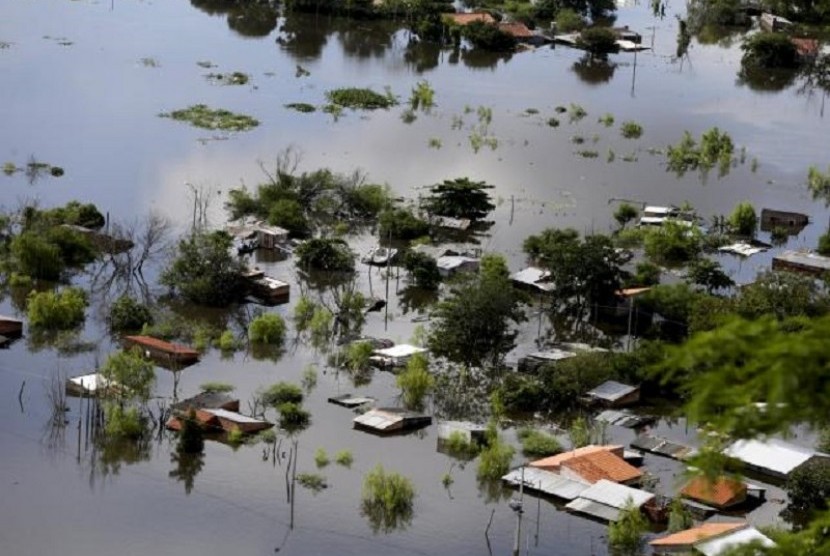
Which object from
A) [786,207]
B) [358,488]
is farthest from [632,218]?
[358,488]

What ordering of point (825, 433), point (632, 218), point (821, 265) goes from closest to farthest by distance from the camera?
1. point (825, 433)
2. point (821, 265)
3. point (632, 218)

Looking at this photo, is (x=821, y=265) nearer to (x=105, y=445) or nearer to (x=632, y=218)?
(x=632, y=218)

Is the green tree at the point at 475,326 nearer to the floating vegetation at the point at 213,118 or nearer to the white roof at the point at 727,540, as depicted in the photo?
the white roof at the point at 727,540

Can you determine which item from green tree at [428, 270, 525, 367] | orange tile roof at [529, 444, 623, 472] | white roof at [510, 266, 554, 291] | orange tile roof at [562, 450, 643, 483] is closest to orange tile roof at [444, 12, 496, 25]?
white roof at [510, 266, 554, 291]

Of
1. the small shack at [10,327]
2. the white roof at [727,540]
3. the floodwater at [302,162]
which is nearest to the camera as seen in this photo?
the white roof at [727,540]

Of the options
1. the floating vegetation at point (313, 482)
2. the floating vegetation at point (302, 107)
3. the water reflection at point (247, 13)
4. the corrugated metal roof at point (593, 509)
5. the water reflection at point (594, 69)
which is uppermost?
the water reflection at point (247, 13)

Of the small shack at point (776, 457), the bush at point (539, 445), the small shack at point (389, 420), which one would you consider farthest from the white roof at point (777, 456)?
the small shack at point (389, 420)

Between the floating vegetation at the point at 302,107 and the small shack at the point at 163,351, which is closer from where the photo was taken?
the small shack at the point at 163,351
